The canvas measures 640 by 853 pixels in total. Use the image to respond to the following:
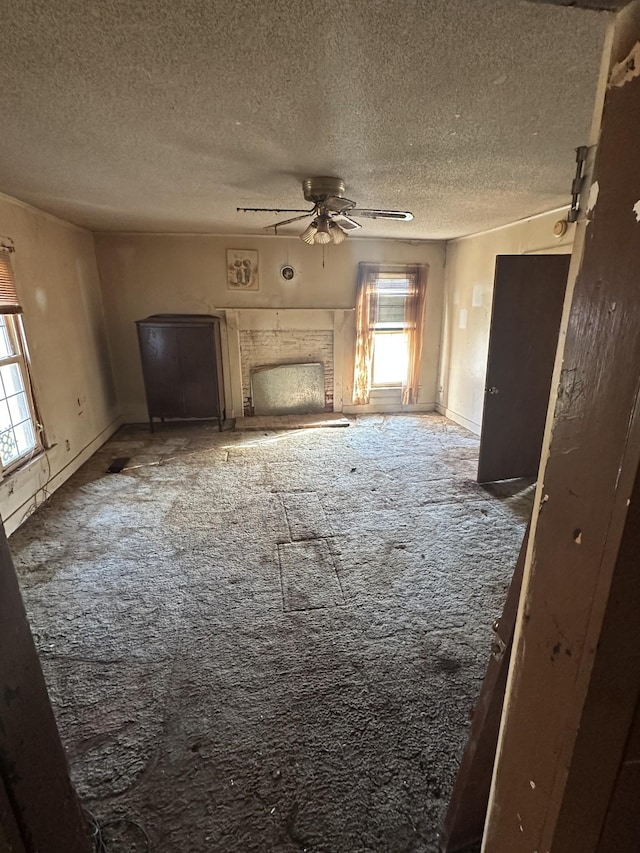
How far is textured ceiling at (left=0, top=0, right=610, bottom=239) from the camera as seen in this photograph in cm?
107

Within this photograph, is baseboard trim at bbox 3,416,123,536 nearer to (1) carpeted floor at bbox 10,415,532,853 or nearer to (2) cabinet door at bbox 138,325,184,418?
(1) carpeted floor at bbox 10,415,532,853

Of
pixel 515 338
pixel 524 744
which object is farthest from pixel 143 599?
pixel 515 338

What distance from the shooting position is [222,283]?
4.88 metres

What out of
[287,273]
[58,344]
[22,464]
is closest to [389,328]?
[287,273]

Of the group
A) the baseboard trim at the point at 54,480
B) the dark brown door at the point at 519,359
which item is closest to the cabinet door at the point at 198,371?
the baseboard trim at the point at 54,480

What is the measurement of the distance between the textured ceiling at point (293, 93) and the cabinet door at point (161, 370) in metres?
1.89

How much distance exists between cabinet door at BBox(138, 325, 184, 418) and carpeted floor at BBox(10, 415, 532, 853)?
1.35 m

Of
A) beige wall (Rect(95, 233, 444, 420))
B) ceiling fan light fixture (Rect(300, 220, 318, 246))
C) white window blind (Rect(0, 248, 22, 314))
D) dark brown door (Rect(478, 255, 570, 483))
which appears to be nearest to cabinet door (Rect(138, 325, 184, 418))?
beige wall (Rect(95, 233, 444, 420))

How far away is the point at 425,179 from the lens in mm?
2494

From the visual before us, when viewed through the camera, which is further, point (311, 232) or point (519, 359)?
point (519, 359)

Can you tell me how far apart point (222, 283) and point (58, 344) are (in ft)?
6.58

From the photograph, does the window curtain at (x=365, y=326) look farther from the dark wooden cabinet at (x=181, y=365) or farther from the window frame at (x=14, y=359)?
the window frame at (x=14, y=359)

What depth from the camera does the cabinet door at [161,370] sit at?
14.7ft

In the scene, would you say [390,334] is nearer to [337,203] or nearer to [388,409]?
[388,409]
